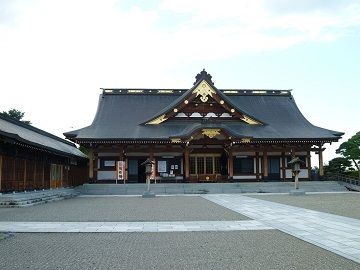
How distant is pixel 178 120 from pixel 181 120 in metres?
0.26

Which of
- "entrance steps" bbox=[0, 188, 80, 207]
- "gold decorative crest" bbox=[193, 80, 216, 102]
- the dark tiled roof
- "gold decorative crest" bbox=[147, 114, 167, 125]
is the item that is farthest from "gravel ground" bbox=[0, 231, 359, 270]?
"gold decorative crest" bbox=[193, 80, 216, 102]

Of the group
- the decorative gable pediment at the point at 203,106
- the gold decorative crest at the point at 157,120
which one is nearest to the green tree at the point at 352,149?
the decorative gable pediment at the point at 203,106

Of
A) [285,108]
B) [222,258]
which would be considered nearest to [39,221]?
[222,258]

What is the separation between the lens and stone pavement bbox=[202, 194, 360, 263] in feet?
25.7

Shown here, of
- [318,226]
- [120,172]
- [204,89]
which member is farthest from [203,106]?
[318,226]

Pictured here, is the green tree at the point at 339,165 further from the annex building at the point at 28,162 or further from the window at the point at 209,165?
the annex building at the point at 28,162

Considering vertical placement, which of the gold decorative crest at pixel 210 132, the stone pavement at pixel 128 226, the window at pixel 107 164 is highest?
the gold decorative crest at pixel 210 132

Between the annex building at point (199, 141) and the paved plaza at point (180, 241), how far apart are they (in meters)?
15.2

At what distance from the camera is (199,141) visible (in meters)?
29.3

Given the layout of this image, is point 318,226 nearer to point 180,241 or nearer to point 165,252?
point 180,241

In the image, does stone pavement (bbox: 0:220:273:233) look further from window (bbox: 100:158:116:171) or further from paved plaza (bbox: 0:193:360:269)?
window (bbox: 100:158:116:171)

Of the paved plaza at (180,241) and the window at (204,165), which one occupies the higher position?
the window at (204,165)

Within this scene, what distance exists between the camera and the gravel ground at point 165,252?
640 centimetres

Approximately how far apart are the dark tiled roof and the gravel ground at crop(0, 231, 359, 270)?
18656 millimetres
